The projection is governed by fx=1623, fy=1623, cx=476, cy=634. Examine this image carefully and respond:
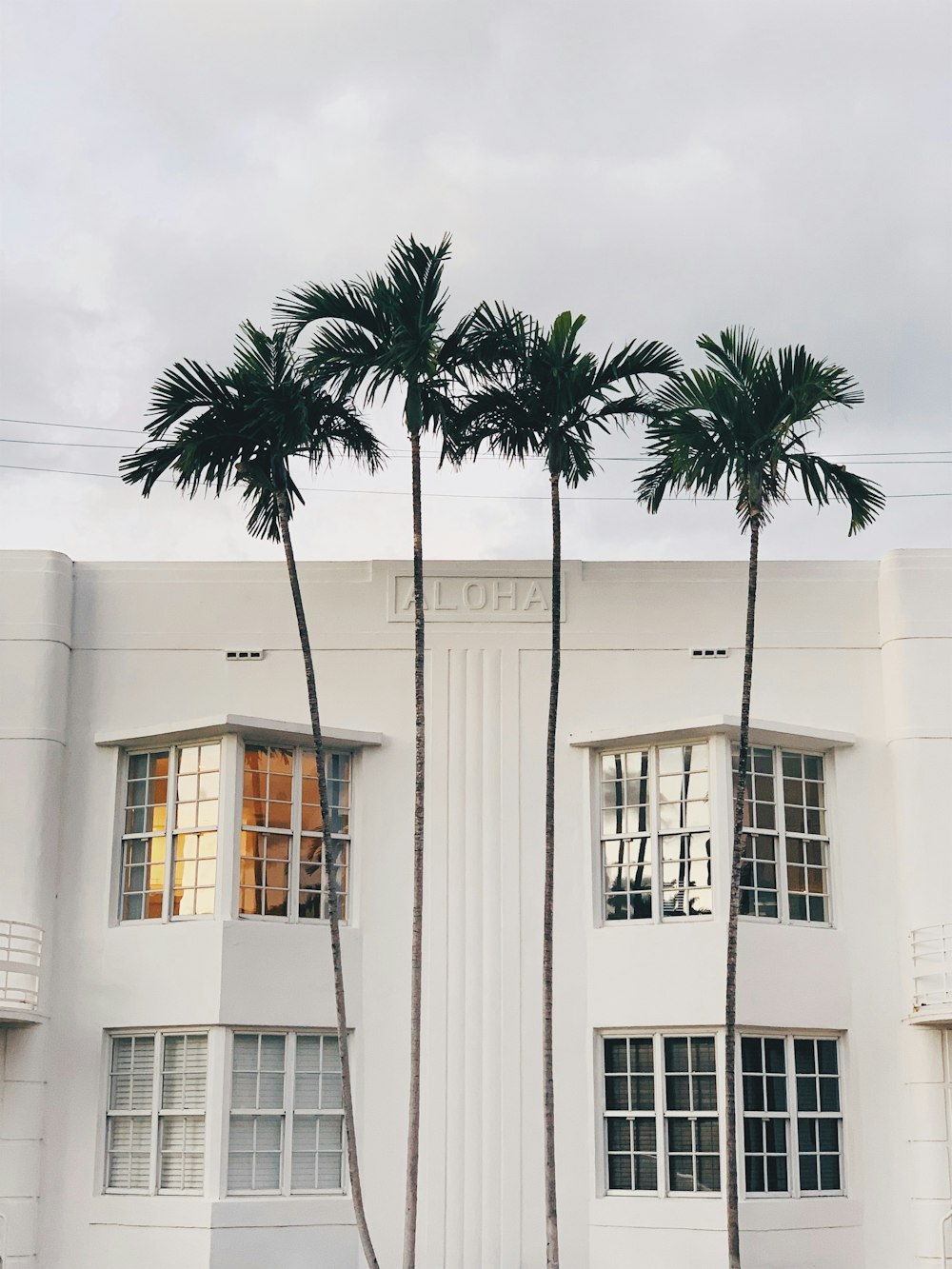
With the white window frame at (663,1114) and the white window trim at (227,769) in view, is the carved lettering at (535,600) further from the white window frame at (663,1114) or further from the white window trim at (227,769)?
the white window frame at (663,1114)

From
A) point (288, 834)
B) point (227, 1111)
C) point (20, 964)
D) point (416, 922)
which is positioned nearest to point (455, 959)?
point (416, 922)

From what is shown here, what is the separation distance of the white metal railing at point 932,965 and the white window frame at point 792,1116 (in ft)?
3.01

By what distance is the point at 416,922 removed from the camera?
50.6 ft

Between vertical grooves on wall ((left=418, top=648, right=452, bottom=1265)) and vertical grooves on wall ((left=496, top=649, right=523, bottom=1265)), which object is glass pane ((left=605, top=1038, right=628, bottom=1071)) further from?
vertical grooves on wall ((left=418, top=648, right=452, bottom=1265))

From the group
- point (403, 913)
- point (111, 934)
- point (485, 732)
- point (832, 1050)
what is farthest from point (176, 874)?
point (832, 1050)

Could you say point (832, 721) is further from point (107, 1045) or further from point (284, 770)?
point (107, 1045)

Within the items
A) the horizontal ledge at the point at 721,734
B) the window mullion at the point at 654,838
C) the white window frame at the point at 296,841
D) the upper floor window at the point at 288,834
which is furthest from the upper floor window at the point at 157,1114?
the horizontal ledge at the point at 721,734

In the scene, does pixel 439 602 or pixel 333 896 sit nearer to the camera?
pixel 333 896

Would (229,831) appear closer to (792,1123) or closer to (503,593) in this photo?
(503,593)

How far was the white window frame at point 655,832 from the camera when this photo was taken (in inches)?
635

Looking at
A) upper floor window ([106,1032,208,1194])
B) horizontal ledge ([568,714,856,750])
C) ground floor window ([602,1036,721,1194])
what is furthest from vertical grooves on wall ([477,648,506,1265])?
upper floor window ([106,1032,208,1194])

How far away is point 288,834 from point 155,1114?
118 inches

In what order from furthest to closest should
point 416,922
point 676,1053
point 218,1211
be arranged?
1. point 676,1053
2. point 416,922
3. point 218,1211

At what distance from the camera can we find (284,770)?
55.0 feet
